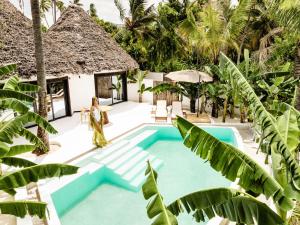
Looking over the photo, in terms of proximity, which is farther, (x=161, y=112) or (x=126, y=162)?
(x=161, y=112)

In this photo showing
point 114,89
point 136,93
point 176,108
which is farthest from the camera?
point 114,89

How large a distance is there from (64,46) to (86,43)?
1669 millimetres

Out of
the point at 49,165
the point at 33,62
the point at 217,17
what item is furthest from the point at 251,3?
the point at 49,165

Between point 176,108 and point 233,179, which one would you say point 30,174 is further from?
point 176,108

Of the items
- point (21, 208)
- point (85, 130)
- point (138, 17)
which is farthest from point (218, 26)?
point (21, 208)

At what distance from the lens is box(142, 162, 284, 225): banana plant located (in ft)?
9.55

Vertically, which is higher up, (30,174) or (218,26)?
(218,26)

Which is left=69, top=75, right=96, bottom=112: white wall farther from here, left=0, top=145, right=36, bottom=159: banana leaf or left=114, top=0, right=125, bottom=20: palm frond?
left=0, top=145, right=36, bottom=159: banana leaf

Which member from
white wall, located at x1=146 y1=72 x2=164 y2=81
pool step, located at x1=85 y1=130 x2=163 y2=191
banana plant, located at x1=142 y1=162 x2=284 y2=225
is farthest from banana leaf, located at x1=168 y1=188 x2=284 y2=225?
white wall, located at x1=146 y1=72 x2=164 y2=81

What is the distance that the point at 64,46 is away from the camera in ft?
50.9

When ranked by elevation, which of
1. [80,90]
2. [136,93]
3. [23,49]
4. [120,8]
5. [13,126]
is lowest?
[136,93]

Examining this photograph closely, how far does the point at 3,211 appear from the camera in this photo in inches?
149

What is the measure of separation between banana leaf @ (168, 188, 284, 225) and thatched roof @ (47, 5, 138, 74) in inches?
501

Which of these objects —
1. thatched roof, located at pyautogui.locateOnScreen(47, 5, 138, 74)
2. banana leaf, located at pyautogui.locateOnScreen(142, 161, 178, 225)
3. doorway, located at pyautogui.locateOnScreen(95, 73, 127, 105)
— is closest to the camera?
A: banana leaf, located at pyautogui.locateOnScreen(142, 161, 178, 225)
